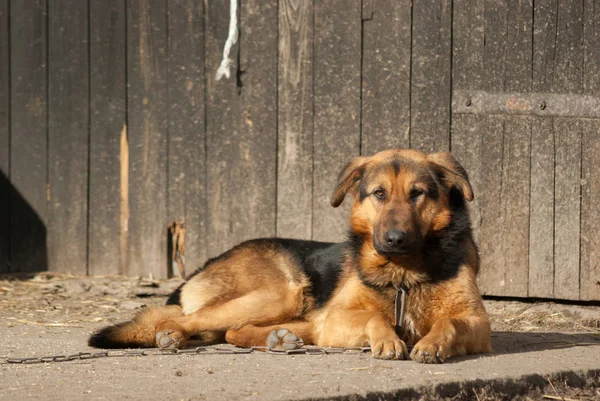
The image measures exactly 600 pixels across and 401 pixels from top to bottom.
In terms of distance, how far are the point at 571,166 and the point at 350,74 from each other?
6.08 feet

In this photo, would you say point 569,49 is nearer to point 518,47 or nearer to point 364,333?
point 518,47

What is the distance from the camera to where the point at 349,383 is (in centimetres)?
421

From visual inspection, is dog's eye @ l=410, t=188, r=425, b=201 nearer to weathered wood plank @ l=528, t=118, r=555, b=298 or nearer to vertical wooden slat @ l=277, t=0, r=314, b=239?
weathered wood plank @ l=528, t=118, r=555, b=298

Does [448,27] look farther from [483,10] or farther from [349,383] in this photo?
[349,383]

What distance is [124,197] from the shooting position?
8.06 meters

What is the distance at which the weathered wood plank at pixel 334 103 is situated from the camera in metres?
7.36

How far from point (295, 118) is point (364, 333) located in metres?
2.84

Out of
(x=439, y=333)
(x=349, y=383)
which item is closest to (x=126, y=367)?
(x=349, y=383)

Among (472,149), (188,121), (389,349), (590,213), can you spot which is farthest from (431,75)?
(389,349)

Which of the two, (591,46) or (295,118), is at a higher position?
(591,46)

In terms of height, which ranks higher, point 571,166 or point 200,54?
point 200,54

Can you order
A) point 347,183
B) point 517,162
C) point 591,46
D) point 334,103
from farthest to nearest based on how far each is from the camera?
point 334,103 → point 517,162 → point 591,46 → point 347,183

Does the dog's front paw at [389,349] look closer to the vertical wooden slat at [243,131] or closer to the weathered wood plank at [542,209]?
the weathered wood plank at [542,209]

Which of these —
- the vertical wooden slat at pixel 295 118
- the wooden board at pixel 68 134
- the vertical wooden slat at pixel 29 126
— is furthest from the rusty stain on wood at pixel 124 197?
the vertical wooden slat at pixel 295 118
